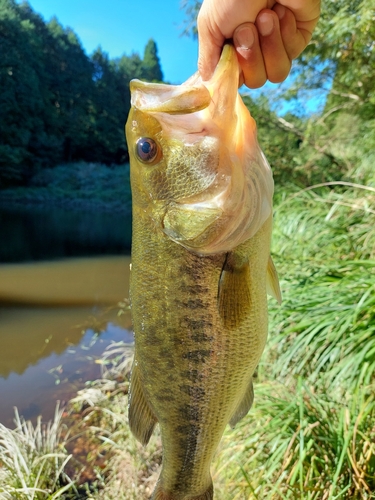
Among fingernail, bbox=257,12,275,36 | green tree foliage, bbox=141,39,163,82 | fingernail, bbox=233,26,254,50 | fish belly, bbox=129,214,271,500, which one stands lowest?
fish belly, bbox=129,214,271,500

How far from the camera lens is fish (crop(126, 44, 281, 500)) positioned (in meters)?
1.34

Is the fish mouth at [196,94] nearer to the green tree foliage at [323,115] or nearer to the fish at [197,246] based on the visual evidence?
the fish at [197,246]

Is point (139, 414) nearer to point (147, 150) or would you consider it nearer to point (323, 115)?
point (147, 150)

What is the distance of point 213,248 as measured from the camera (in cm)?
138

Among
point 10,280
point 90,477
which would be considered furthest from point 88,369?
point 10,280

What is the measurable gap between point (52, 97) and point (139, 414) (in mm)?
43720

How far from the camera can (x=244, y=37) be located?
142cm

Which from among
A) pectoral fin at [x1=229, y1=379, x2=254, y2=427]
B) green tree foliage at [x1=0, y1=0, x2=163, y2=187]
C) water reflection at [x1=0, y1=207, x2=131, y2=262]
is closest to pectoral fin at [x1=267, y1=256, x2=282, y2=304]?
pectoral fin at [x1=229, y1=379, x2=254, y2=427]

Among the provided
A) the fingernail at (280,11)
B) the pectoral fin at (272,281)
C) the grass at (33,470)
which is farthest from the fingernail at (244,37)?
the grass at (33,470)

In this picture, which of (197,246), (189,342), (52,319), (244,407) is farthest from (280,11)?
(52,319)

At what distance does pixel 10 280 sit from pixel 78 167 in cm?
2655

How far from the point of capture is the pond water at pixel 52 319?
5617mm

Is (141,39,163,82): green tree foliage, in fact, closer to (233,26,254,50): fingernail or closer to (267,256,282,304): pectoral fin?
(233,26,254,50): fingernail

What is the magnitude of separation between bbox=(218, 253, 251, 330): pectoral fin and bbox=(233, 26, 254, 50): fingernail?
76cm
